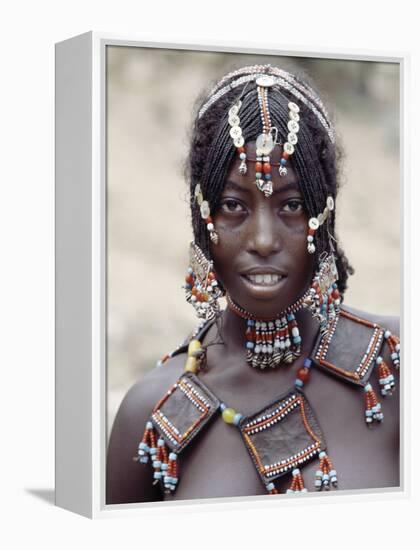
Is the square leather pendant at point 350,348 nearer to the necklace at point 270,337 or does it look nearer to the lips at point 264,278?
the necklace at point 270,337

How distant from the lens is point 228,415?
5602mm

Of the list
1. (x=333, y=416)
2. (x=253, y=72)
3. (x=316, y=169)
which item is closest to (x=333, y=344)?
(x=333, y=416)

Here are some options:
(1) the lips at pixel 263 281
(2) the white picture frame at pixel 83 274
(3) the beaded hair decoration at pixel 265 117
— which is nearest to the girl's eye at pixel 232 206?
(3) the beaded hair decoration at pixel 265 117

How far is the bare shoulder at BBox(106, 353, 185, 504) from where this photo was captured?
18.5ft

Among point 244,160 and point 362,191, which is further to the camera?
point 362,191

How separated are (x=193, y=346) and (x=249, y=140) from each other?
0.89 meters

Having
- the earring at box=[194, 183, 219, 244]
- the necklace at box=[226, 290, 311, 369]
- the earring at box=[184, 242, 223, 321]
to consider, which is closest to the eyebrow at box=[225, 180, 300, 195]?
the earring at box=[194, 183, 219, 244]

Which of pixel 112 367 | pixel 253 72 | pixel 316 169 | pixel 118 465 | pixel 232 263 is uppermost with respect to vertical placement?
pixel 253 72

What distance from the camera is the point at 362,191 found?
5.86 metres

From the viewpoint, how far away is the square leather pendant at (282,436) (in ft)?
18.3

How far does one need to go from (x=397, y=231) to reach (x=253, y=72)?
0.96 m

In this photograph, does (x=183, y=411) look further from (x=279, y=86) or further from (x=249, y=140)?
(x=279, y=86)

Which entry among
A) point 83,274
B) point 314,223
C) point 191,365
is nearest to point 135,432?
point 191,365

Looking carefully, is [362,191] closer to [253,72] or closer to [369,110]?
[369,110]
